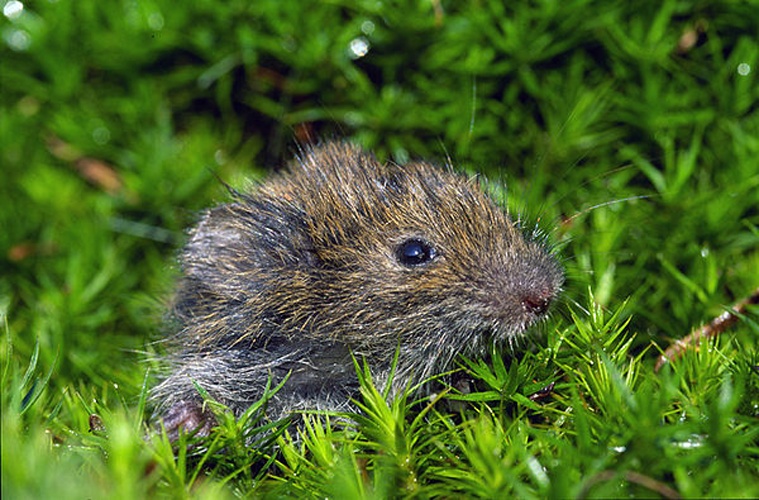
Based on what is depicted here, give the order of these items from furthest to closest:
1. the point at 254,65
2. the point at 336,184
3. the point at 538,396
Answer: the point at 254,65
the point at 336,184
the point at 538,396

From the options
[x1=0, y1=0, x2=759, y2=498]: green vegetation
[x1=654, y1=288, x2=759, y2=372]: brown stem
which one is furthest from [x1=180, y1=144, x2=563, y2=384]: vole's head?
[x1=654, y1=288, x2=759, y2=372]: brown stem

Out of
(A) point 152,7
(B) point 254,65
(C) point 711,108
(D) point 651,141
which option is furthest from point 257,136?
(C) point 711,108

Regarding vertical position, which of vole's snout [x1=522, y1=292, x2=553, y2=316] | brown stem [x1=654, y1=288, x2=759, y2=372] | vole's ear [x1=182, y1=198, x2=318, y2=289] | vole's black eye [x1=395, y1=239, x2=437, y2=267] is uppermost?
vole's ear [x1=182, y1=198, x2=318, y2=289]

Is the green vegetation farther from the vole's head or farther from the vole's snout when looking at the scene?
the vole's head

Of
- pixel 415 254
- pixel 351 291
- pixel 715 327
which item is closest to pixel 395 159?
pixel 415 254

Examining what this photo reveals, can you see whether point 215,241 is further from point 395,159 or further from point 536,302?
point 536,302

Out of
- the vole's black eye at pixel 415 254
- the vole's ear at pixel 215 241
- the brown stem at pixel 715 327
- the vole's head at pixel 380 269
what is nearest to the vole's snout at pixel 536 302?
the vole's head at pixel 380 269

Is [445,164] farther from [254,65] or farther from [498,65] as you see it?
[254,65]

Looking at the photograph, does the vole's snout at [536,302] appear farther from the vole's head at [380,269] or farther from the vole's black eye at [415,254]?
the vole's black eye at [415,254]
